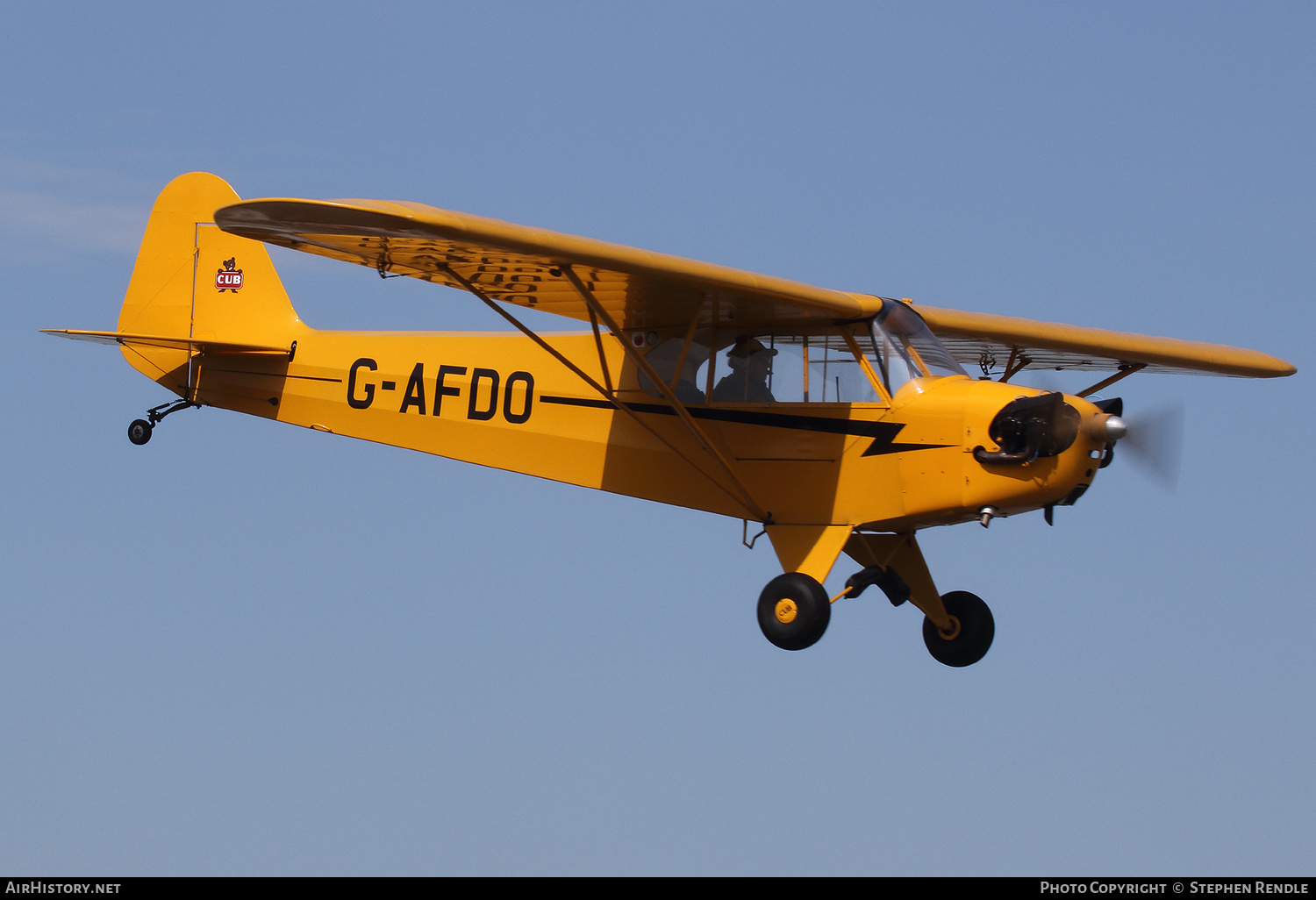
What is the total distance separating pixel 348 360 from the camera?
1545cm

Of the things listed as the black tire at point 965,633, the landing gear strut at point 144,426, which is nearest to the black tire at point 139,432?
the landing gear strut at point 144,426

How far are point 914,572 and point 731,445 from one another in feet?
6.34

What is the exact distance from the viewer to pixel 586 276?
12164 millimetres

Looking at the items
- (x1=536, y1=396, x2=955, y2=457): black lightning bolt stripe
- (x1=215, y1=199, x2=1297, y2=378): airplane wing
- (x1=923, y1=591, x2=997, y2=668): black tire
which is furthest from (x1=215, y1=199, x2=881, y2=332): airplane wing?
(x1=923, y1=591, x2=997, y2=668): black tire

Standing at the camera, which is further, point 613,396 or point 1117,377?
point 1117,377

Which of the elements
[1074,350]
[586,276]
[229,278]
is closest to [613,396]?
[586,276]

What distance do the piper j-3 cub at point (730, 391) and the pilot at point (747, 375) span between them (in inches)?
0.6

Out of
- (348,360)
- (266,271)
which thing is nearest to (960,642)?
(348,360)

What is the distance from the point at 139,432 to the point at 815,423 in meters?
6.82

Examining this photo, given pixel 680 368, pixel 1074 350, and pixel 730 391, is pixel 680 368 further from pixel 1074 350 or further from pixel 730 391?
pixel 1074 350

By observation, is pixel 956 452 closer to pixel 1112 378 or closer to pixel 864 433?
pixel 864 433

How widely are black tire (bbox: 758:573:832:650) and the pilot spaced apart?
1483 millimetres

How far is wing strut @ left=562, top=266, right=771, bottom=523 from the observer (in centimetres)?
1216

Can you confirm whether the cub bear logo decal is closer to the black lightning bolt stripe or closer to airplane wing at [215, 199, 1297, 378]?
airplane wing at [215, 199, 1297, 378]
